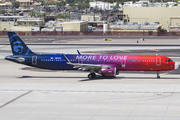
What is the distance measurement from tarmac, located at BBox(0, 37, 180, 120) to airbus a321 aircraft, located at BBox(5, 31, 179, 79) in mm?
1829

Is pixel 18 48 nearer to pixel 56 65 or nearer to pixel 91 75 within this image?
pixel 56 65

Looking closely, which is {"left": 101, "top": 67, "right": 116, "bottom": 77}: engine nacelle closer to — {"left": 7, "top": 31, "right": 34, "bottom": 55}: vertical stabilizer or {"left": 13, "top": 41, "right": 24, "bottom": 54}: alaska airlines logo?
{"left": 7, "top": 31, "right": 34, "bottom": 55}: vertical stabilizer

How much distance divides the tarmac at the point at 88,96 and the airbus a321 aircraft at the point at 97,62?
183cm

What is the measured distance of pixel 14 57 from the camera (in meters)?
51.1

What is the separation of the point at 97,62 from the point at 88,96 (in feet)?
42.3

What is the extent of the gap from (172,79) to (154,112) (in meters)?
19.0

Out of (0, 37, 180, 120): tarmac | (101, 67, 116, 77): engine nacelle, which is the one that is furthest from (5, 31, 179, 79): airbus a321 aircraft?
(0, 37, 180, 120): tarmac

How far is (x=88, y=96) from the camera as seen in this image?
37250 millimetres

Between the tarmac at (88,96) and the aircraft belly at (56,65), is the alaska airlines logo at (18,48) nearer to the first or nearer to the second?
the aircraft belly at (56,65)

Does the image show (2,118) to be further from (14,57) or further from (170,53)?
(170,53)

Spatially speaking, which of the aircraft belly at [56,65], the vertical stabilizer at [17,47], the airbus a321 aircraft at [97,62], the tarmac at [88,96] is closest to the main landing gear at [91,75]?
the airbus a321 aircraft at [97,62]

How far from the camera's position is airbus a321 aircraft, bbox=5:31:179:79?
4791cm

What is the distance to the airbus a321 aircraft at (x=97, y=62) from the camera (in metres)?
47.9

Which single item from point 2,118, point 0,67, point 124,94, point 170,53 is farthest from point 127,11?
point 2,118
